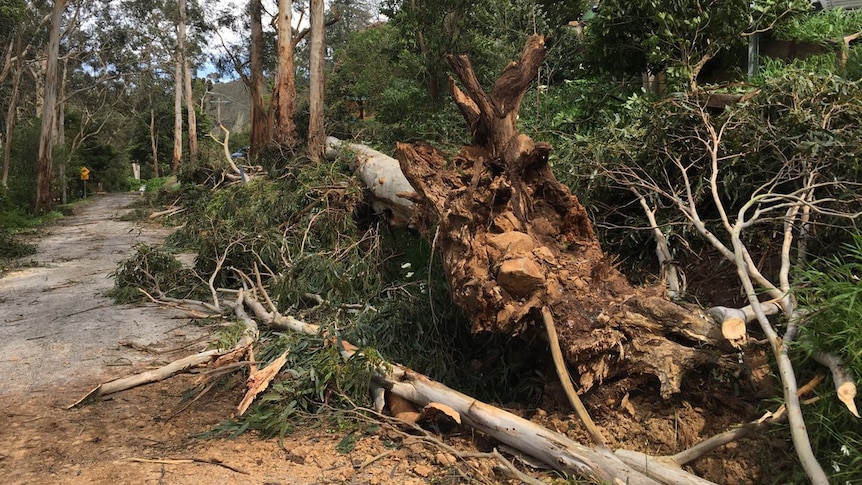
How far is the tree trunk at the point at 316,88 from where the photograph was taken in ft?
33.1

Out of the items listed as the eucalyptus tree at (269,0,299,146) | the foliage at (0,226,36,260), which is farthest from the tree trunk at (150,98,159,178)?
the foliage at (0,226,36,260)

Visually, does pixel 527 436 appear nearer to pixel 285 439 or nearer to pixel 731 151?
pixel 285 439

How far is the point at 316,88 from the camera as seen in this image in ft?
35.1

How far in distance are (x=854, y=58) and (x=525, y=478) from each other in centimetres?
445

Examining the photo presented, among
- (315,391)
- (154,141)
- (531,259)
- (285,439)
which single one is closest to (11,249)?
(315,391)

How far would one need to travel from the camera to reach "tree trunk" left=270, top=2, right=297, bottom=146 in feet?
39.7

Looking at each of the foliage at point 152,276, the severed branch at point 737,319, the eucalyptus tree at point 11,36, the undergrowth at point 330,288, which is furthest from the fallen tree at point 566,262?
the eucalyptus tree at point 11,36

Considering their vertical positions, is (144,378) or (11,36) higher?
(11,36)

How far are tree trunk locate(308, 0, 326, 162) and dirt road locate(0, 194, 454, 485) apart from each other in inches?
186

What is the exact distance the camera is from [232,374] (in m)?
3.90

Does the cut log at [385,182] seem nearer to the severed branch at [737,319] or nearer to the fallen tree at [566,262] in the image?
the fallen tree at [566,262]

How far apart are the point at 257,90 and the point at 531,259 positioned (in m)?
13.1

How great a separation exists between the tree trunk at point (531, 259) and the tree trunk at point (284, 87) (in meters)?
8.45

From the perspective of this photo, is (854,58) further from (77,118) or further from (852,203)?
(77,118)
